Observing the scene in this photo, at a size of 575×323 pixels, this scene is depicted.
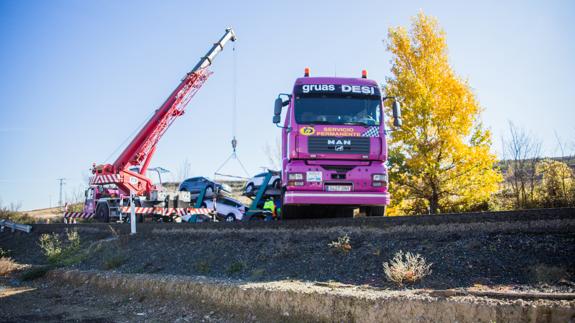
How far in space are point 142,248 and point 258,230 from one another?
10.6 ft

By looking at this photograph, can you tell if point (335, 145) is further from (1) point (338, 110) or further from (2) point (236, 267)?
(2) point (236, 267)

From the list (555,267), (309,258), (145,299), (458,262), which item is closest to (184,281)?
(145,299)

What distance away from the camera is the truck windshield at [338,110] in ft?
34.6

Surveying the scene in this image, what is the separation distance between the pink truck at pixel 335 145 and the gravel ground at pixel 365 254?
1.23 m

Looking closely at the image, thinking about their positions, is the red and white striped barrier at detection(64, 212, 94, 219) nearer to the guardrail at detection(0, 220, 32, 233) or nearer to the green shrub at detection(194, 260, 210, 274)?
the guardrail at detection(0, 220, 32, 233)

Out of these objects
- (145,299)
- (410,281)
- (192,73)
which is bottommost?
(145,299)

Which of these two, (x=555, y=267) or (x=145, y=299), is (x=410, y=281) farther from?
(x=145, y=299)

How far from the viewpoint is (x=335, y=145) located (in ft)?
33.9

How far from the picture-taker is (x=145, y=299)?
325 inches

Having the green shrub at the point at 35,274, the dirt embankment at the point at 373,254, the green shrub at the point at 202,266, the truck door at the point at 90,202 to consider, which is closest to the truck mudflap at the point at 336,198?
the dirt embankment at the point at 373,254

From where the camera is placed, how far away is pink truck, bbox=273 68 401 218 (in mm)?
10141

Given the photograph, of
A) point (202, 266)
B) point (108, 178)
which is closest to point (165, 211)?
point (108, 178)

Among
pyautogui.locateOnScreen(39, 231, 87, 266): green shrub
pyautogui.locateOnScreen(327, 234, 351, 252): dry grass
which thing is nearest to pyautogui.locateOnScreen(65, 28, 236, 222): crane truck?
pyautogui.locateOnScreen(39, 231, 87, 266): green shrub

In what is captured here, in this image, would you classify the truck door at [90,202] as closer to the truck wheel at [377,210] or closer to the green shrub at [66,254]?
the green shrub at [66,254]
